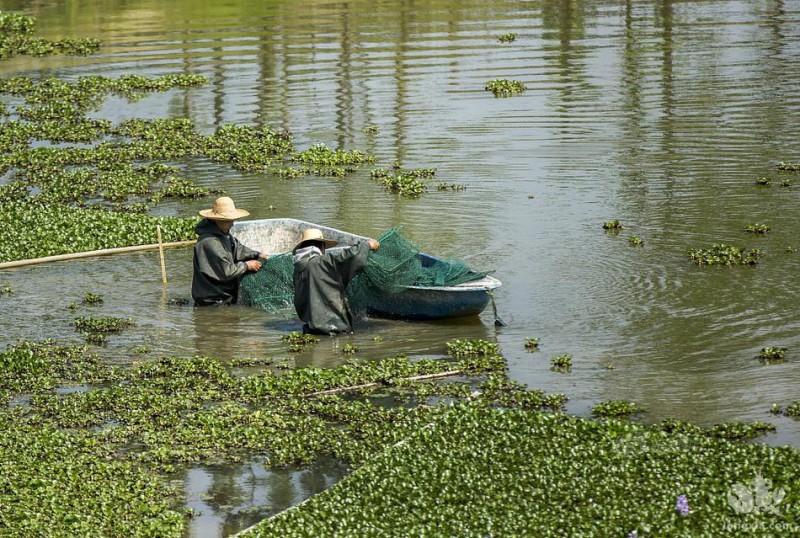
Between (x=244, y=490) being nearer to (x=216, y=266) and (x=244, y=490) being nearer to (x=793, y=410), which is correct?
(x=793, y=410)

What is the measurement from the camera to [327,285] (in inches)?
624

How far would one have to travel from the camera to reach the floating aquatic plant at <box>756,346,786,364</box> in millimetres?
13830

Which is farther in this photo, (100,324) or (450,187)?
Result: (450,187)

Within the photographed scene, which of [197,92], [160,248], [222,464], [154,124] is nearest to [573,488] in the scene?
[222,464]

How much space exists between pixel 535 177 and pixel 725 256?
6.28 m

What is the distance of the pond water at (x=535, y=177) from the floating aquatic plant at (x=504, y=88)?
42cm

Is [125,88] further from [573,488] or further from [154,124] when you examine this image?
[573,488]

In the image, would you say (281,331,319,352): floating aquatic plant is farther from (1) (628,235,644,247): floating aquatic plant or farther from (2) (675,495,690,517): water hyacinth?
(2) (675,495,690,517): water hyacinth

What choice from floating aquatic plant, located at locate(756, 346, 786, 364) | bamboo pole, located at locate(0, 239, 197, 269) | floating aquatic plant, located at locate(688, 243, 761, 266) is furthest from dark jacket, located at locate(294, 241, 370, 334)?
floating aquatic plant, located at locate(688, 243, 761, 266)

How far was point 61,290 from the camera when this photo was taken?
1825 cm

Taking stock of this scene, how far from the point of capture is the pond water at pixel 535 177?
14742 mm

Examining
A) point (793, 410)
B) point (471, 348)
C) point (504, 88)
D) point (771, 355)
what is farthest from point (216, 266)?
point (504, 88)

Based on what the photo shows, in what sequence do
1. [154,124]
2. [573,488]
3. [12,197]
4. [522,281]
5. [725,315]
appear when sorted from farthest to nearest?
[154,124], [12,197], [522,281], [725,315], [573,488]

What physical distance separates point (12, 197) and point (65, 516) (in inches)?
541
